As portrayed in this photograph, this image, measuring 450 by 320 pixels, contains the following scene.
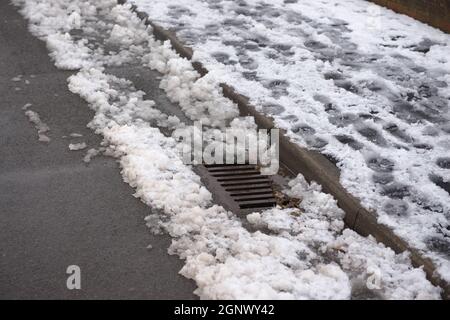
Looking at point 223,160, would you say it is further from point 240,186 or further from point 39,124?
point 39,124

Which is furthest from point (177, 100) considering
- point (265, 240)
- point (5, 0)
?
point (5, 0)

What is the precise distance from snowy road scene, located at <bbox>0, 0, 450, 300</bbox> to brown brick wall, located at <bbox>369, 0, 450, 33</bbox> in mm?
108

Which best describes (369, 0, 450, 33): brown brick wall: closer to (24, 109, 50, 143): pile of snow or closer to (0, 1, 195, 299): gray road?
(0, 1, 195, 299): gray road

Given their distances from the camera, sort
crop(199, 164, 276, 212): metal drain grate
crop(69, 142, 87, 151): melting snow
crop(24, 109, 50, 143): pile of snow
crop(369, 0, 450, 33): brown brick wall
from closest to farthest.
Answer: crop(199, 164, 276, 212): metal drain grate, crop(69, 142, 87, 151): melting snow, crop(24, 109, 50, 143): pile of snow, crop(369, 0, 450, 33): brown brick wall

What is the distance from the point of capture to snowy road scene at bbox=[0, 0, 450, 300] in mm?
3014

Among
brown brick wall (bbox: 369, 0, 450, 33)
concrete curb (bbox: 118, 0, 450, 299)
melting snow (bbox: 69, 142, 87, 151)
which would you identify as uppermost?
A: brown brick wall (bbox: 369, 0, 450, 33)

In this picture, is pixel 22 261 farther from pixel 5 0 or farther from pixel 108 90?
pixel 5 0

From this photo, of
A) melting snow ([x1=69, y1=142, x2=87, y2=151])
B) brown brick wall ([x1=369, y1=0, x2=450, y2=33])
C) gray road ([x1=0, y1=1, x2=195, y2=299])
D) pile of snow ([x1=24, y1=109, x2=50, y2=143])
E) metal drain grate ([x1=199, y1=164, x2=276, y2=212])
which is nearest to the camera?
gray road ([x1=0, y1=1, x2=195, y2=299])

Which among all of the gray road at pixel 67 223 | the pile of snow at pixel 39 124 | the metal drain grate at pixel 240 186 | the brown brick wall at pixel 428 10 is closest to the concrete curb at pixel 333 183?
the metal drain grate at pixel 240 186

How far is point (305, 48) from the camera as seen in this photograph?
19.4ft

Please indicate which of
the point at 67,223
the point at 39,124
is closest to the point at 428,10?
the point at 39,124

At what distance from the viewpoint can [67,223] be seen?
3.40 m

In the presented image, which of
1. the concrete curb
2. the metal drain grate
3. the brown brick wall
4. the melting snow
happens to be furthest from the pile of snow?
the brown brick wall

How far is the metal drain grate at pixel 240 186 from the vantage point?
12.2 ft
